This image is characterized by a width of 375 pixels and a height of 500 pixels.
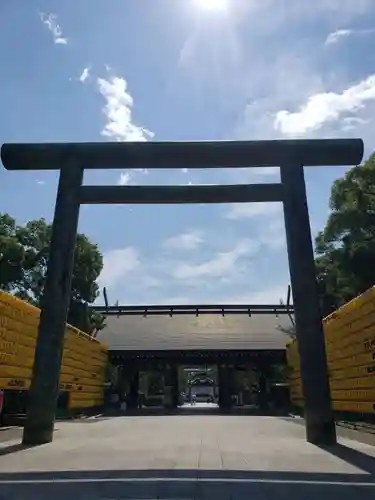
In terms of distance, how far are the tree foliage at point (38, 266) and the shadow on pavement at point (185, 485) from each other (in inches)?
689

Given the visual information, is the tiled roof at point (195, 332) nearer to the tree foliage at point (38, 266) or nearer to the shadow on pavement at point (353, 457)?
the tree foliage at point (38, 266)

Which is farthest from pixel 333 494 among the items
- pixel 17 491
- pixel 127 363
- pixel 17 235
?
pixel 127 363

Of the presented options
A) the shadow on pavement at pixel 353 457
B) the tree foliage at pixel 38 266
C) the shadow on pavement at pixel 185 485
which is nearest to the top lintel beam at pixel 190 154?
the shadow on pavement at pixel 353 457

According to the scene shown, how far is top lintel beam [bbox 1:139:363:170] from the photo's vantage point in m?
12.2

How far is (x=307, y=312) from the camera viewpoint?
38.5 feet

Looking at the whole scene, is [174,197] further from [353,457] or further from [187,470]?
[353,457]

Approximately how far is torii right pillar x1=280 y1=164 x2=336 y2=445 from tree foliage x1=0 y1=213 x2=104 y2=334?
47.2 ft

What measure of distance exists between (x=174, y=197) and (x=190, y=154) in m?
1.13

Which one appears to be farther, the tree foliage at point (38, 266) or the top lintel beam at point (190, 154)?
the tree foliage at point (38, 266)

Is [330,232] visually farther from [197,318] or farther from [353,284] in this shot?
[197,318]

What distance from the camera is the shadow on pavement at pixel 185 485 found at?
19.6ft

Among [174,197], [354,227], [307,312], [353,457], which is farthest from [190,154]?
[354,227]

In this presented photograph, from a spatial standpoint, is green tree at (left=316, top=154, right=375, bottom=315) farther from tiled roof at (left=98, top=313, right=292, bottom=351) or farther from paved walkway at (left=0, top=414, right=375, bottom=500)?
tiled roof at (left=98, top=313, right=292, bottom=351)

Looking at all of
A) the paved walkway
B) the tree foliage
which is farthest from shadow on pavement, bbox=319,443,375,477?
the tree foliage
